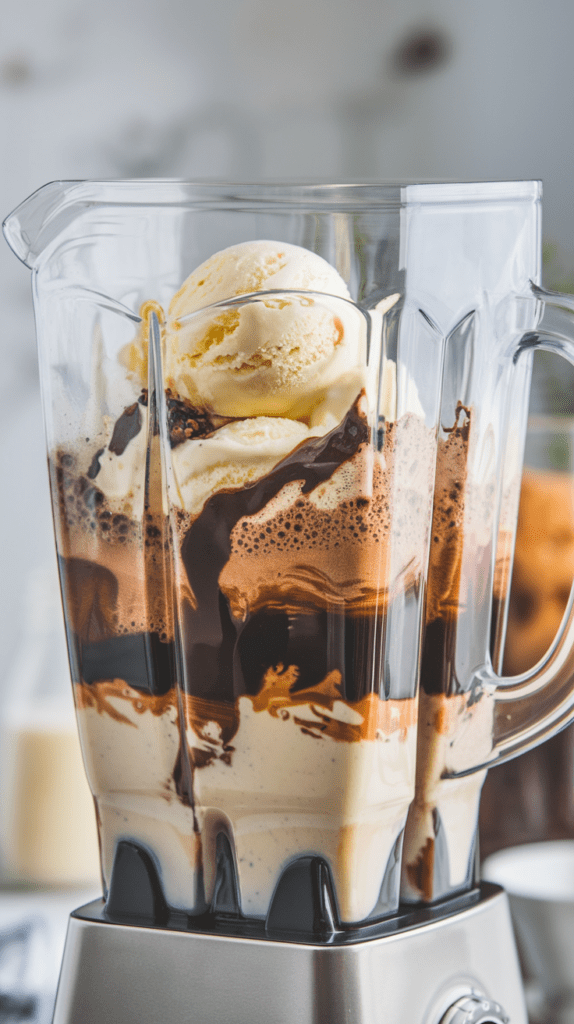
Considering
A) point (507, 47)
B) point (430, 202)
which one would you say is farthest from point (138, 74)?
point (430, 202)

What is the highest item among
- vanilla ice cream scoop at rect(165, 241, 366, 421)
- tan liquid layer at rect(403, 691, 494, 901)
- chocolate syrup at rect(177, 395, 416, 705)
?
vanilla ice cream scoop at rect(165, 241, 366, 421)

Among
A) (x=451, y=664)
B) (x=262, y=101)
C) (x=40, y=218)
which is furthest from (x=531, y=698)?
(x=262, y=101)

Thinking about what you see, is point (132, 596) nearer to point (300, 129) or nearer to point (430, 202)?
point (430, 202)

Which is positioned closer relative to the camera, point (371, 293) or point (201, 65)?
point (371, 293)

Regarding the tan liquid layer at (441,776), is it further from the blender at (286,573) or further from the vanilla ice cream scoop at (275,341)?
the vanilla ice cream scoop at (275,341)

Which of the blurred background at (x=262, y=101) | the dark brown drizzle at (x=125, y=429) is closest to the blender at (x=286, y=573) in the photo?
the dark brown drizzle at (x=125, y=429)

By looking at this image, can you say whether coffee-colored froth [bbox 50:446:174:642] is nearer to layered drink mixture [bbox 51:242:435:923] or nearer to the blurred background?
layered drink mixture [bbox 51:242:435:923]

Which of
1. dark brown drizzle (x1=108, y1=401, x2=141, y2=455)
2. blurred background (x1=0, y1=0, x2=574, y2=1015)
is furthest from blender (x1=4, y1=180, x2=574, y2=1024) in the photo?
blurred background (x1=0, y1=0, x2=574, y2=1015)

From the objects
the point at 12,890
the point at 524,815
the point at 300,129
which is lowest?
the point at 12,890
